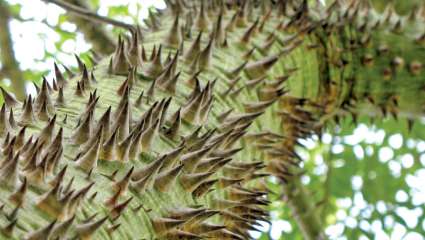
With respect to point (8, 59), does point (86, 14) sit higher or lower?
higher

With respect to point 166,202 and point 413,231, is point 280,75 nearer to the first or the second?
point 166,202

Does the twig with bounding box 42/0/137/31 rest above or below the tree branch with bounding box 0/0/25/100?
above

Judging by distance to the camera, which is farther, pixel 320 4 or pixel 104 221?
pixel 320 4

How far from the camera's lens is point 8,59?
2.59m

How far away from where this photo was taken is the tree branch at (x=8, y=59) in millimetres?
2543

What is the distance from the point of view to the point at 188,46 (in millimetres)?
1833

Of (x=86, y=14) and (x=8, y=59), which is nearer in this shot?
(x=86, y=14)

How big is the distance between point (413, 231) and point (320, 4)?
162 centimetres

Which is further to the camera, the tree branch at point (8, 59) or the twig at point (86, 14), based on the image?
the tree branch at point (8, 59)

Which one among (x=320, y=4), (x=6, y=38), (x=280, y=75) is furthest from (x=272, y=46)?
(x=6, y=38)

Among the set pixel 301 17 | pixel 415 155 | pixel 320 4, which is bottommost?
pixel 301 17

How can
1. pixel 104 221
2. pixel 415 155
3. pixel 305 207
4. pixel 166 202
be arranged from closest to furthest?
pixel 104 221, pixel 166 202, pixel 305 207, pixel 415 155

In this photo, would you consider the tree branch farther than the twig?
Yes

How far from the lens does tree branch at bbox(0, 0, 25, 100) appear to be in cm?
254
